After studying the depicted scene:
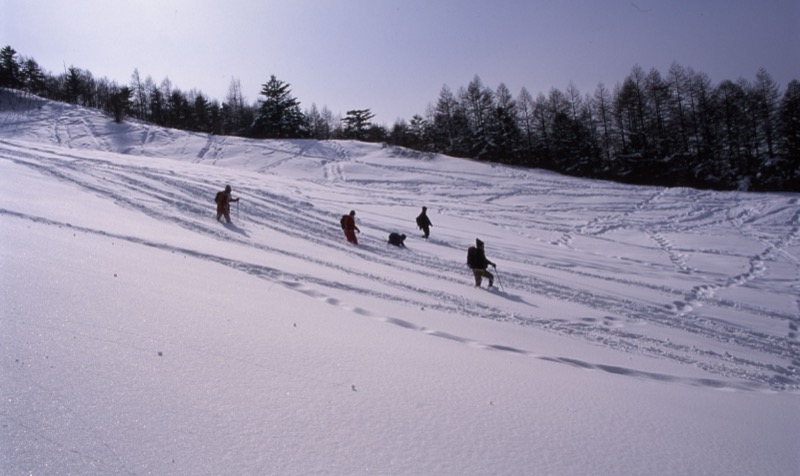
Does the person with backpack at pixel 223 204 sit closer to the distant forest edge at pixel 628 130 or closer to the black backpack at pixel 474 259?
the black backpack at pixel 474 259

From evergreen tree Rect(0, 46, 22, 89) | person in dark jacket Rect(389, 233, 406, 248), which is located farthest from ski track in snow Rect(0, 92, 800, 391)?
evergreen tree Rect(0, 46, 22, 89)

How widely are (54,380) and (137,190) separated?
58.2 ft

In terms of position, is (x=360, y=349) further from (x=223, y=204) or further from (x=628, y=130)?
(x=628, y=130)

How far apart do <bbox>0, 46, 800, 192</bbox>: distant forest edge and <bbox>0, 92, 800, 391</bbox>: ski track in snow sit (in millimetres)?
14305

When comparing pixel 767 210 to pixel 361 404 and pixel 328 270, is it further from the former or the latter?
pixel 361 404

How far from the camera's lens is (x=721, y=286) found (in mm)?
13641

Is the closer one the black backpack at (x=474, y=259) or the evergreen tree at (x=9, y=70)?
the black backpack at (x=474, y=259)

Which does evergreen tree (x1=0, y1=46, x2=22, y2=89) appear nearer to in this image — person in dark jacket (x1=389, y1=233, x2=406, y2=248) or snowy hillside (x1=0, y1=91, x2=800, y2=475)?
snowy hillside (x1=0, y1=91, x2=800, y2=475)

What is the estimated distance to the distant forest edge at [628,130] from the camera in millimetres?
42062

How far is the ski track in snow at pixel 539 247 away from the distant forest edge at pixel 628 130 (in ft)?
46.9

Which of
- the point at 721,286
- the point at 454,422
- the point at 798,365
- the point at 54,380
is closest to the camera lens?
the point at 54,380

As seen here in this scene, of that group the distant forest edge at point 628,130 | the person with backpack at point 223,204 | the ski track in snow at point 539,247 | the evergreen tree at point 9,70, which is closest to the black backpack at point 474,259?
the ski track in snow at point 539,247

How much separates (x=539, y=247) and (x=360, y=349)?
14.4 m

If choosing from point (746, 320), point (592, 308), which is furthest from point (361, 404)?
point (746, 320)
